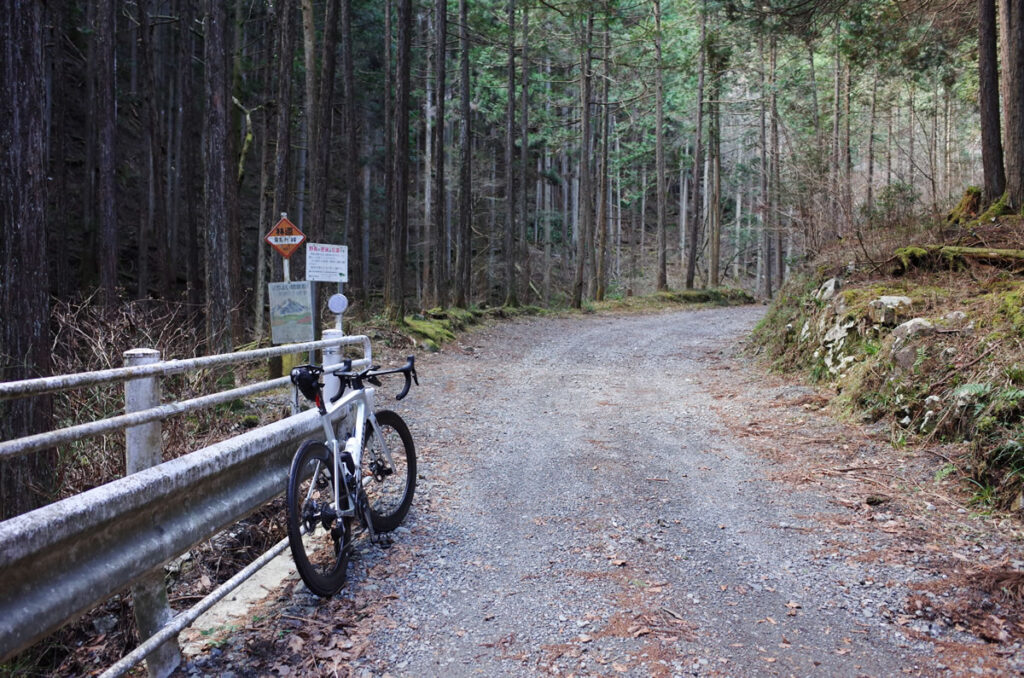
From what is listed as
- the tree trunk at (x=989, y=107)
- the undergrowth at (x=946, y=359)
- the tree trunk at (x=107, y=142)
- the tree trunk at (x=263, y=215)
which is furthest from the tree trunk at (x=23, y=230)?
the tree trunk at (x=107, y=142)

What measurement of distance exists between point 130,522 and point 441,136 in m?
18.9

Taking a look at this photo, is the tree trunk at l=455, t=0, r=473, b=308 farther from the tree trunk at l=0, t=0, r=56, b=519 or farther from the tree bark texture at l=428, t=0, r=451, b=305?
the tree trunk at l=0, t=0, r=56, b=519

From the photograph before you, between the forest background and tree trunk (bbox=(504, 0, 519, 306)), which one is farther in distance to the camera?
tree trunk (bbox=(504, 0, 519, 306))

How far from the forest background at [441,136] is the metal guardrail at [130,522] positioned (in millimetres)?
1962

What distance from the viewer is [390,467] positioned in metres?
4.79

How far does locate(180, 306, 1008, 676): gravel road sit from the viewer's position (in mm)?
3186

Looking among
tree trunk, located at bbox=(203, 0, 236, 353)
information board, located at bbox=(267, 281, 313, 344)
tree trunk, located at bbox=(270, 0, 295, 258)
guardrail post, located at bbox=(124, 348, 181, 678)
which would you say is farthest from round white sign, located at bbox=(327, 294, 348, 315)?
tree trunk, located at bbox=(270, 0, 295, 258)

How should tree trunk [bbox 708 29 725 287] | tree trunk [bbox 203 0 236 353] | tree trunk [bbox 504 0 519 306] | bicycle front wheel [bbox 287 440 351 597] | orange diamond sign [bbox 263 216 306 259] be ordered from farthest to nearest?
tree trunk [bbox 708 29 725 287] → tree trunk [bbox 504 0 519 306] → tree trunk [bbox 203 0 236 353] → orange diamond sign [bbox 263 216 306 259] → bicycle front wheel [bbox 287 440 351 597]

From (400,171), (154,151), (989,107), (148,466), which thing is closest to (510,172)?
(400,171)

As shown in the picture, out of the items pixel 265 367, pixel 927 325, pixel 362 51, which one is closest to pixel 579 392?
pixel 927 325

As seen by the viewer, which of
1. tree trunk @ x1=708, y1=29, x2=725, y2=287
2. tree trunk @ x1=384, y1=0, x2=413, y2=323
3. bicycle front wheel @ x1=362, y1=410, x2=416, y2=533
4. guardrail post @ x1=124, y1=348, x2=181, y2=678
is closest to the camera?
guardrail post @ x1=124, y1=348, x2=181, y2=678

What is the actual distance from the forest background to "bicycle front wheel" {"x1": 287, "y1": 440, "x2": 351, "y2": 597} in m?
2.10

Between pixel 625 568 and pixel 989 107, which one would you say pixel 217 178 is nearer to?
pixel 625 568

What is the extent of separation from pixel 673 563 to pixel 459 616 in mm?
1416
